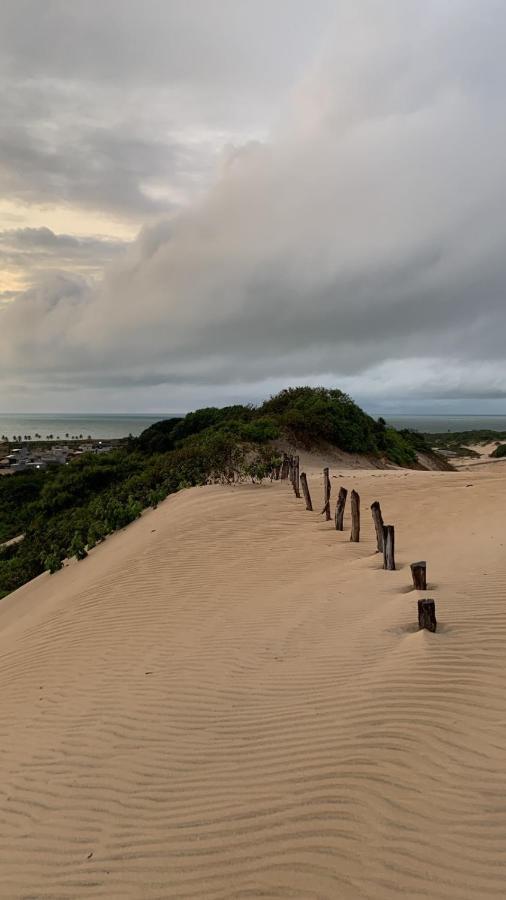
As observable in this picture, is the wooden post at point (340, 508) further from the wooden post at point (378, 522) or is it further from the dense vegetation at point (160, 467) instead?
the dense vegetation at point (160, 467)

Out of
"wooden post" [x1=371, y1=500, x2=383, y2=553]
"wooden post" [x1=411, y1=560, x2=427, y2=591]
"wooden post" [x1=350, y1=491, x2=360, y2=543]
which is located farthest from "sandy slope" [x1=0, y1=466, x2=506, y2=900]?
"wooden post" [x1=350, y1=491, x2=360, y2=543]

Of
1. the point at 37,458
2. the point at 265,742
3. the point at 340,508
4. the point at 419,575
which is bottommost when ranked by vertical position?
the point at 37,458

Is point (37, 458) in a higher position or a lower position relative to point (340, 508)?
lower

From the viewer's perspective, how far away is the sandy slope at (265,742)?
8.82 ft

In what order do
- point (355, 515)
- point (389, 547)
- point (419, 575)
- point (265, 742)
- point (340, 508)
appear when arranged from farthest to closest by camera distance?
point (340, 508)
point (355, 515)
point (389, 547)
point (419, 575)
point (265, 742)

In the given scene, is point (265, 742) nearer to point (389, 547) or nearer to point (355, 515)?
point (389, 547)

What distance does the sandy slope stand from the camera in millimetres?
2688

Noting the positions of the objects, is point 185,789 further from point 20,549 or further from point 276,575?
point 20,549

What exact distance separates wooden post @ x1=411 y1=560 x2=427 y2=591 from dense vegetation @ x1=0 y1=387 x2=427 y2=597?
30.0 ft

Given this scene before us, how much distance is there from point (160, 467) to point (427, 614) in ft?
50.2

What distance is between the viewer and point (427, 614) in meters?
5.06

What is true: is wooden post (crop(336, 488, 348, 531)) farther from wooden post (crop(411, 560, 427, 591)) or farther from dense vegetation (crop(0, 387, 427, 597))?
dense vegetation (crop(0, 387, 427, 597))

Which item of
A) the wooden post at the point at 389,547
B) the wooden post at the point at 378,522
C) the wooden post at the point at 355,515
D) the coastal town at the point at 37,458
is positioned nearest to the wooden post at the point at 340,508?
the wooden post at the point at 355,515

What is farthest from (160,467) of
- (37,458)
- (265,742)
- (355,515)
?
(37,458)
